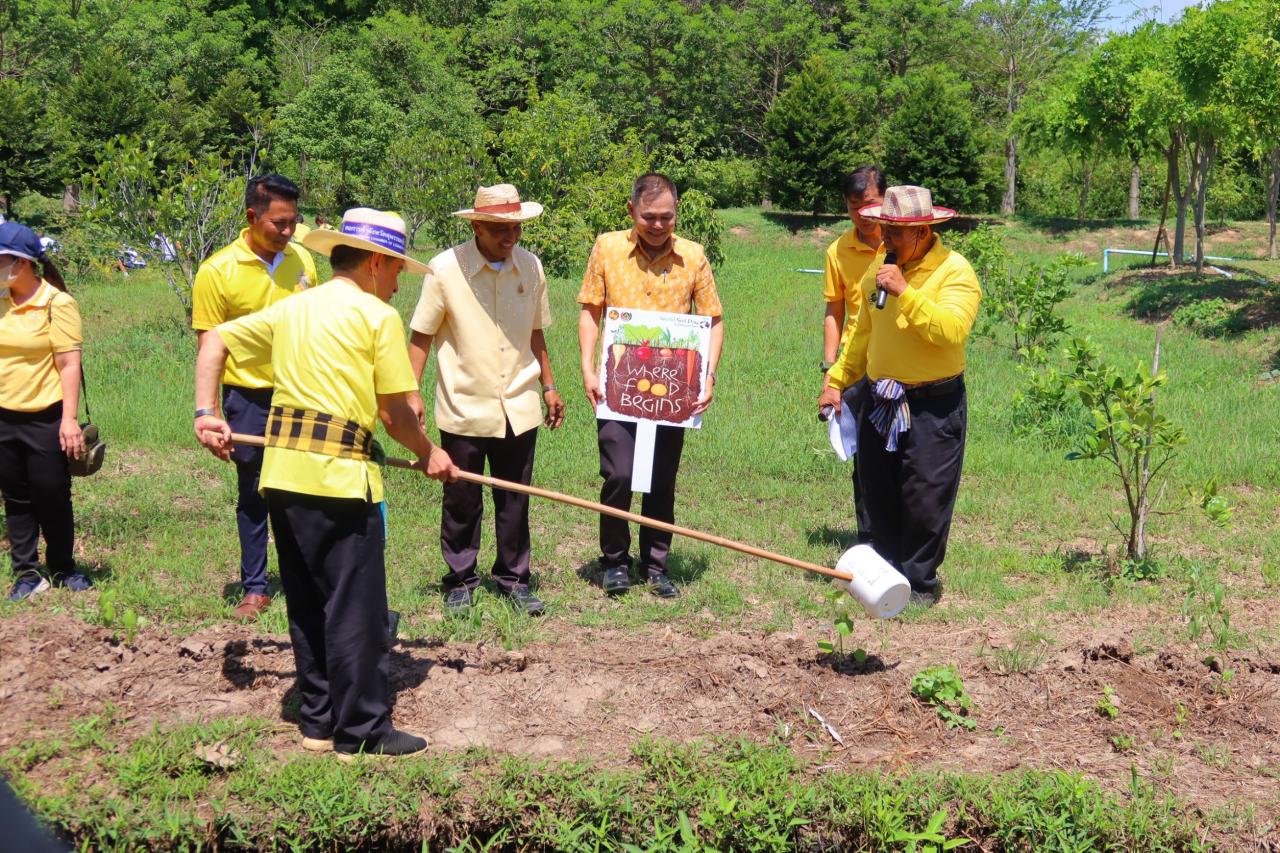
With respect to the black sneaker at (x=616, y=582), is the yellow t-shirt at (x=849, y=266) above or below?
above

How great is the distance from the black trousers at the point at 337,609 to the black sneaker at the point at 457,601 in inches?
49.6

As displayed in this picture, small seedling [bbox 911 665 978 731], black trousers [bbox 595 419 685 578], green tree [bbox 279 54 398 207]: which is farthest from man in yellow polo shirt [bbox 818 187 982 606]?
green tree [bbox 279 54 398 207]

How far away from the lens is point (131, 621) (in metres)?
4.66

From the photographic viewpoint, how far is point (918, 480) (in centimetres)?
559

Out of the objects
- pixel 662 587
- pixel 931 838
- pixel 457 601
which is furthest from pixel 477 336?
pixel 931 838

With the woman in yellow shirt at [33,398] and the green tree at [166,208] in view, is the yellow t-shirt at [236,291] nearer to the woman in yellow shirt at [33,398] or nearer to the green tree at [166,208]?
the woman in yellow shirt at [33,398]

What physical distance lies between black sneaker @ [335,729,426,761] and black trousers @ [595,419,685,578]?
6.26 ft

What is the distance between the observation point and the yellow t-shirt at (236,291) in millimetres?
5160

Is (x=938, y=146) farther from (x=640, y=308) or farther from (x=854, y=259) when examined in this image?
(x=640, y=308)

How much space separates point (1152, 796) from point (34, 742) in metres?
3.78

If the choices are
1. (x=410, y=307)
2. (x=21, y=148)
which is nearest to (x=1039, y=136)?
(x=410, y=307)

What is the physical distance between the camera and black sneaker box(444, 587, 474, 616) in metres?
5.34

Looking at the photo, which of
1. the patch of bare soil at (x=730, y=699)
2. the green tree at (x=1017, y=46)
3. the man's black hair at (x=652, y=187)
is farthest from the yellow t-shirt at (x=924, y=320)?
the green tree at (x=1017, y=46)

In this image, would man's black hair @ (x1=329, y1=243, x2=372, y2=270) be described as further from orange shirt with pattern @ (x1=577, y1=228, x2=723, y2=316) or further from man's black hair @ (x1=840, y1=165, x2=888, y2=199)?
man's black hair @ (x1=840, y1=165, x2=888, y2=199)
